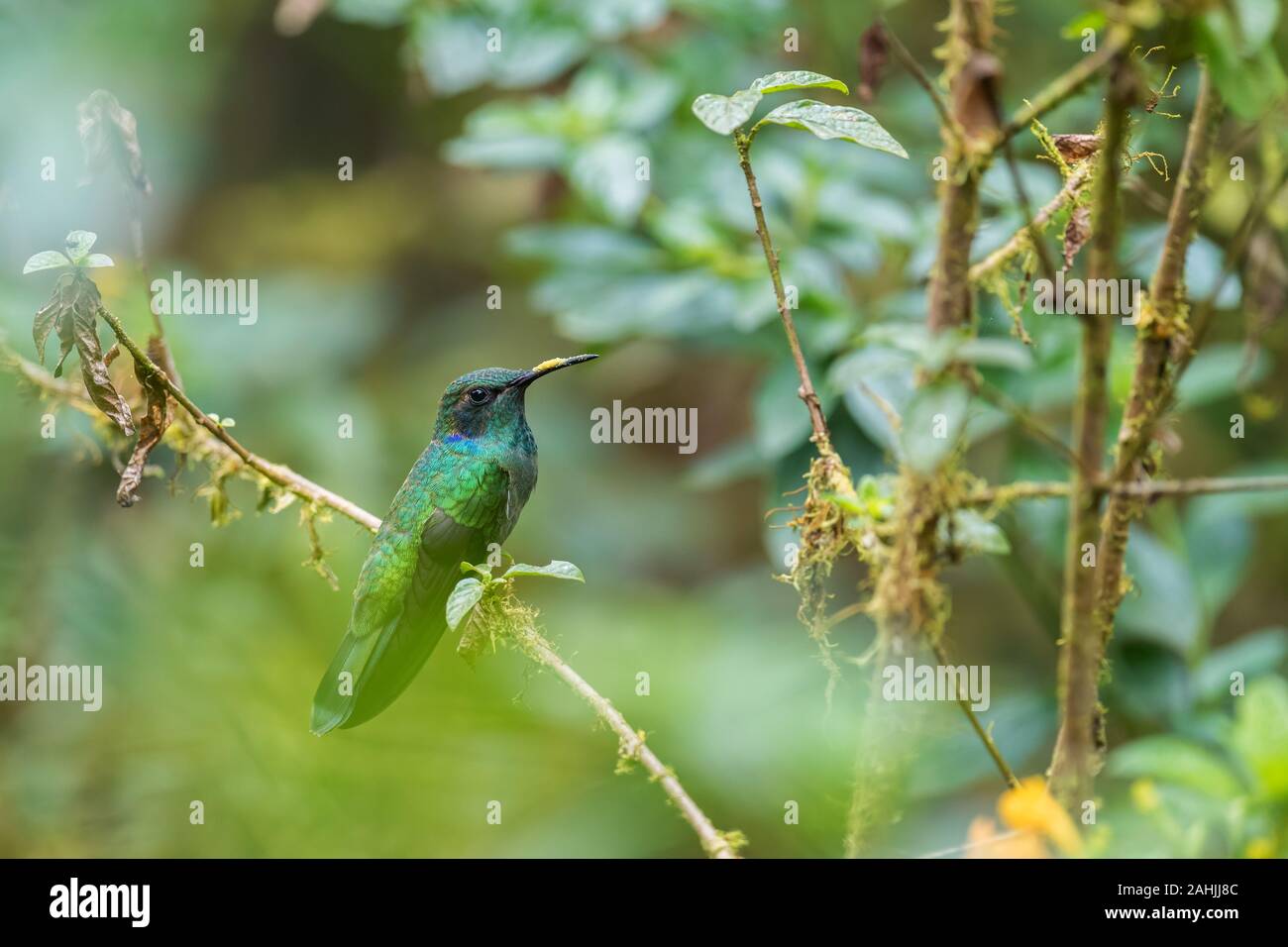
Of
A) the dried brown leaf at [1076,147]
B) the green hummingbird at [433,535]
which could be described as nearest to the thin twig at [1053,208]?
the dried brown leaf at [1076,147]

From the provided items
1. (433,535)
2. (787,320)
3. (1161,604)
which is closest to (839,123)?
(787,320)

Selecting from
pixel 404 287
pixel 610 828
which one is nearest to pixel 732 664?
pixel 610 828

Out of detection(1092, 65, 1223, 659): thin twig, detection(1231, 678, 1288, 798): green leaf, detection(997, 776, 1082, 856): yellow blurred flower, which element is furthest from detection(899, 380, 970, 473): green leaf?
detection(1231, 678, 1288, 798): green leaf

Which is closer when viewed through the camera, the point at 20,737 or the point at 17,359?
the point at 17,359

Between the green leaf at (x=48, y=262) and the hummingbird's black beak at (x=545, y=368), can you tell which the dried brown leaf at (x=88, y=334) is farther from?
the hummingbird's black beak at (x=545, y=368)

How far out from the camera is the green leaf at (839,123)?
1.51 metres

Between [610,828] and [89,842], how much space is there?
1.79m

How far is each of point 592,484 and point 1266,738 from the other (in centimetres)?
393

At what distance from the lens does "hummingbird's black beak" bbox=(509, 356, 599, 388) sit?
2.45 metres

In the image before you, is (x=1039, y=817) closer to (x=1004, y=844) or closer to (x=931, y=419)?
(x=1004, y=844)

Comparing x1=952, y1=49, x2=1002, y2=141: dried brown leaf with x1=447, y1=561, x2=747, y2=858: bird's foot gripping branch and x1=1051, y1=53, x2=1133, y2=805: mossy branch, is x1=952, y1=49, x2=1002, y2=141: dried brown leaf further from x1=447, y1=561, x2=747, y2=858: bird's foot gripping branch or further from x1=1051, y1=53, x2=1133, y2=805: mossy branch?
x1=447, y1=561, x2=747, y2=858: bird's foot gripping branch

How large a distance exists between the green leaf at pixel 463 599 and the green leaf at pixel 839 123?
2.57 feet
